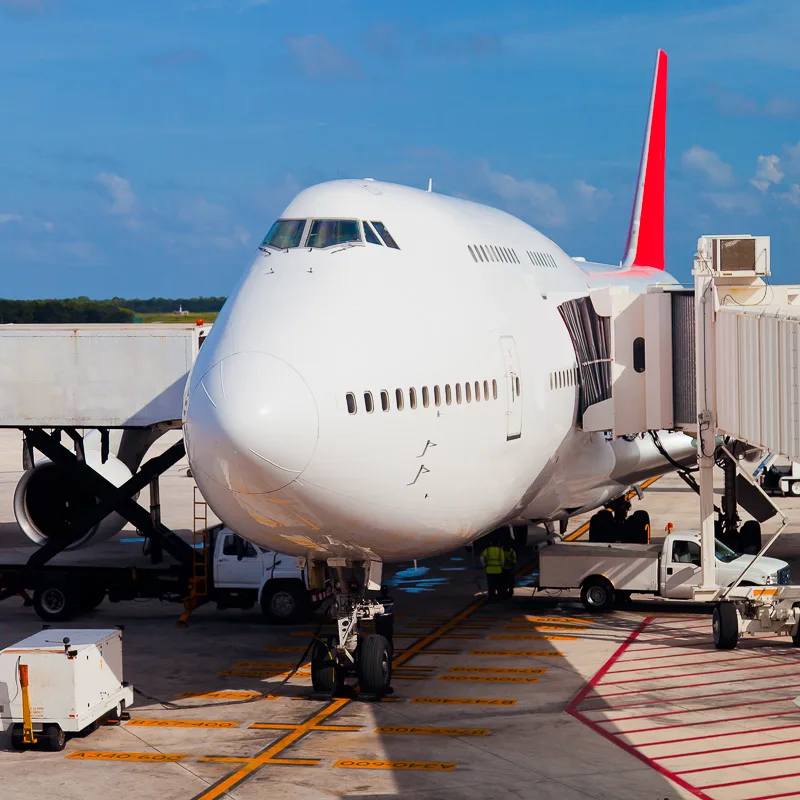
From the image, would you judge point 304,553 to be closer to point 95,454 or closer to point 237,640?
point 237,640

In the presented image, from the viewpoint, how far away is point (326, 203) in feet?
57.0

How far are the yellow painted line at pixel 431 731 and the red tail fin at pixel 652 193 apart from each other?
2478cm

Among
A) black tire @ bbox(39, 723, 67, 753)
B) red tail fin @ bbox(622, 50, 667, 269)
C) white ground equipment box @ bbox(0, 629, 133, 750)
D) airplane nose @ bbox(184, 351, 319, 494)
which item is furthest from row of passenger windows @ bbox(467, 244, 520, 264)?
red tail fin @ bbox(622, 50, 667, 269)

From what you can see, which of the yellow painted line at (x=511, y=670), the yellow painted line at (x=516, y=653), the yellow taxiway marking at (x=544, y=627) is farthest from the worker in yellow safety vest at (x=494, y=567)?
the yellow painted line at (x=511, y=670)

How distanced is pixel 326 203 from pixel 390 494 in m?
4.28

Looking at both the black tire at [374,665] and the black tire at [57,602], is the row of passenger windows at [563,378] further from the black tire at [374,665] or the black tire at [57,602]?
the black tire at [57,602]

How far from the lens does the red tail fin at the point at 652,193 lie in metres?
40.3

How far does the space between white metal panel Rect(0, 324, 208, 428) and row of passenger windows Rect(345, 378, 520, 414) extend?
31.0ft

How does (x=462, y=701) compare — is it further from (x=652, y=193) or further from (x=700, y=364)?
(x=652, y=193)

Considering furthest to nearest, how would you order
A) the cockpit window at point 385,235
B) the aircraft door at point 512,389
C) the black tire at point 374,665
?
the black tire at point 374,665 → the aircraft door at point 512,389 → the cockpit window at point 385,235

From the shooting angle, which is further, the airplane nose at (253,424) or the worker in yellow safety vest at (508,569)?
the worker in yellow safety vest at (508,569)

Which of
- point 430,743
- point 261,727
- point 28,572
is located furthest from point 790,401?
point 28,572

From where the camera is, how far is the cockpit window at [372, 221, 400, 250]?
17078 mm

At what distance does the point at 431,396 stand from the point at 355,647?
4144 millimetres
